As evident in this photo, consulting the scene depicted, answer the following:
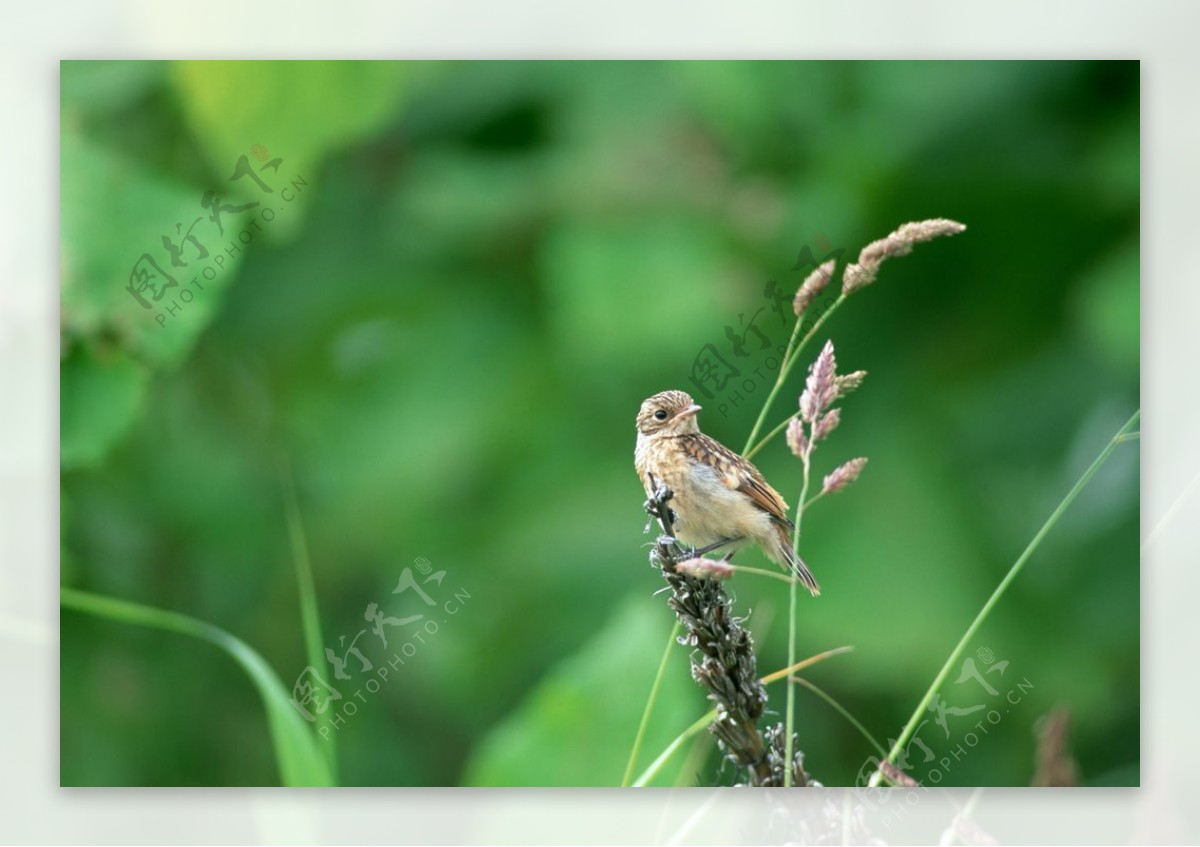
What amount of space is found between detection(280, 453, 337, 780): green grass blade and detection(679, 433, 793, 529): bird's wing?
66 centimetres

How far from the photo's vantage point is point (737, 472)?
2.47 m

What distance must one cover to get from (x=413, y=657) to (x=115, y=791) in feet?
1.86

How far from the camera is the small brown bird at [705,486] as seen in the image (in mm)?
2434

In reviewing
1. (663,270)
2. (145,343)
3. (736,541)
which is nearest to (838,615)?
(736,541)

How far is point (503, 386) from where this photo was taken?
2.60 meters

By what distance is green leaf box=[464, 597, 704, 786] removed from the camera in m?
2.52

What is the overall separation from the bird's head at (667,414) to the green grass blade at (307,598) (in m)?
0.60

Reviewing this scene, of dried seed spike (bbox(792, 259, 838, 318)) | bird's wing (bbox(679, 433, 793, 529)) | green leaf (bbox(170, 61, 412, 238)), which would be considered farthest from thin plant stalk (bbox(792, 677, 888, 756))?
green leaf (bbox(170, 61, 412, 238))

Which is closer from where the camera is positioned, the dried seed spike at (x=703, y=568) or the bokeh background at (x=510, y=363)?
the dried seed spike at (x=703, y=568)

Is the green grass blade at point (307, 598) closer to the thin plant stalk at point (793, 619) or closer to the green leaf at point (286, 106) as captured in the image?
the green leaf at point (286, 106)

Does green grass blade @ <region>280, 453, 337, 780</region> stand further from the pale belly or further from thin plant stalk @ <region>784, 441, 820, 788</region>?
thin plant stalk @ <region>784, 441, 820, 788</region>

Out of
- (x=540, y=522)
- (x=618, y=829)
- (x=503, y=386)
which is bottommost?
(x=618, y=829)

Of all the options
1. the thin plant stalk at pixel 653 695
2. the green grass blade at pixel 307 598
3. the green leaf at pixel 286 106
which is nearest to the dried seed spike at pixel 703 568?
the thin plant stalk at pixel 653 695

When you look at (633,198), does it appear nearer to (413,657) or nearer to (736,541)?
(736,541)
